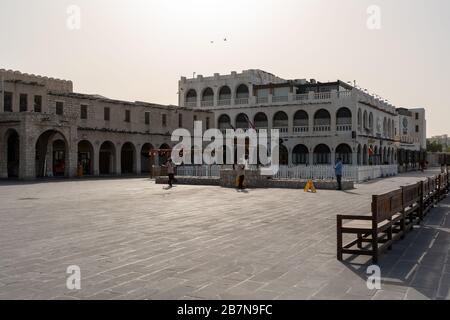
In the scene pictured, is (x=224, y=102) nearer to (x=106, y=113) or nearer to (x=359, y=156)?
(x=359, y=156)

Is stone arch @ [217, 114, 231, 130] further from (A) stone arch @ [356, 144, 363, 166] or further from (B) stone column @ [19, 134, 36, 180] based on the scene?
(B) stone column @ [19, 134, 36, 180]

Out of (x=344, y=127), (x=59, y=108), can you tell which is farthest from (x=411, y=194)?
(x=344, y=127)

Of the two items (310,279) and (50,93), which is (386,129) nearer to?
(50,93)

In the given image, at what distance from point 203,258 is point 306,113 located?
145 ft

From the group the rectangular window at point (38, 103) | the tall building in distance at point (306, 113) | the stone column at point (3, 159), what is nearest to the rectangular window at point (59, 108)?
the rectangular window at point (38, 103)

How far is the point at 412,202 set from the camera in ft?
32.9

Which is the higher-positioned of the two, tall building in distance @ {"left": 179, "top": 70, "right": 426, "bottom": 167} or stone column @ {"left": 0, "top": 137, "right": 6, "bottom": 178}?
tall building in distance @ {"left": 179, "top": 70, "right": 426, "bottom": 167}

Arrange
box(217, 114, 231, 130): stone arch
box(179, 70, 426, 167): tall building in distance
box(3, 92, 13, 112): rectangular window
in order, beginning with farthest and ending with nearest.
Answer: box(217, 114, 231, 130): stone arch
box(179, 70, 426, 167): tall building in distance
box(3, 92, 13, 112): rectangular window

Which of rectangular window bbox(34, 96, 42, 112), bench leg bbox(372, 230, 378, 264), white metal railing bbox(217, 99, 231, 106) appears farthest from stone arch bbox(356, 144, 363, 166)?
bench leg bbox(372, 230, 378, 264)

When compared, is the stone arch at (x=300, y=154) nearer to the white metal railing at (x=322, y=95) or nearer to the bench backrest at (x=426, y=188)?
the white metal railing at (x=322, y=95)

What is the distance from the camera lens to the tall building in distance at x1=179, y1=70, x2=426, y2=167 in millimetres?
46750

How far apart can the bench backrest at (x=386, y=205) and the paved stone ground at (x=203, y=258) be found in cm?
70

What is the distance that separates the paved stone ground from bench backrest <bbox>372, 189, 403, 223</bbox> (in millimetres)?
697

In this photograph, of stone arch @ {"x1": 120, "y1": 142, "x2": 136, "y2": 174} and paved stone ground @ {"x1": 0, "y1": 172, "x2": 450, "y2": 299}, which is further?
stone arch @ {"x1": 120, "y1": 142, "x2": 136, "y2": 174}
